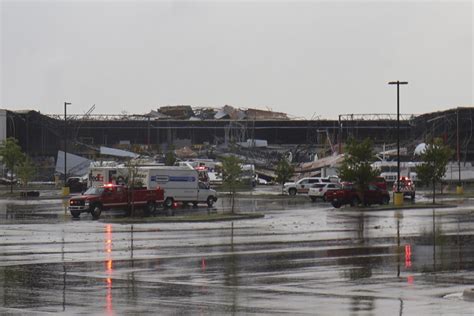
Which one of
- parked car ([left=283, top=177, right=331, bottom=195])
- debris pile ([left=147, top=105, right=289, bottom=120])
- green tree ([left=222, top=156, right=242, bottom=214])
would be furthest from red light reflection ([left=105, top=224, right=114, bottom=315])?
debris pile ([left=147, top=105, right=289, bottom=120])

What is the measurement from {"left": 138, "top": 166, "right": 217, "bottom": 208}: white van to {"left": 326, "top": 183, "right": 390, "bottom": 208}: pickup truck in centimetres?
722

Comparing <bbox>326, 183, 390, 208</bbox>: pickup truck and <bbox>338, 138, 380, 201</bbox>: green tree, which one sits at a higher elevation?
<bbox>338, 138, 380, 201</bbox>: green tree

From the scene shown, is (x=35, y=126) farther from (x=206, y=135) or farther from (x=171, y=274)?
(x=171, y=274)

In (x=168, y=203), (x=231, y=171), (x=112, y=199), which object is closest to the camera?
(x=112, y=199)

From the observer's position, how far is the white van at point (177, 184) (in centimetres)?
5738

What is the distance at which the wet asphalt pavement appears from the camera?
17.5m

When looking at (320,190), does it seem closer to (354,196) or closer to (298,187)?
(354,196)

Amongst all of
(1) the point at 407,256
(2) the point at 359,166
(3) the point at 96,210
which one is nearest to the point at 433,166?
(2) the point at 359,166

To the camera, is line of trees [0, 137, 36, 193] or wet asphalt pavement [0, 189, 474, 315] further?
line of trees [0, 137, 36, 193]

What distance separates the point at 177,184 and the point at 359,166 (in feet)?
33.7

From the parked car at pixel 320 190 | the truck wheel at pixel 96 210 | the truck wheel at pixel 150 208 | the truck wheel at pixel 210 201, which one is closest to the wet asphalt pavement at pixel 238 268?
the truck wheel at pixel 96 210

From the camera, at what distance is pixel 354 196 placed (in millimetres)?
58875

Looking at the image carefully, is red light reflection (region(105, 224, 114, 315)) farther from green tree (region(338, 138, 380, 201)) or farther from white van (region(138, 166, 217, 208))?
green tree (region(338, 138, 380, 201))

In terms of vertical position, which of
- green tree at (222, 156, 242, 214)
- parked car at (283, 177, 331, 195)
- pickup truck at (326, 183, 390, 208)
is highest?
green tree at (222, 156, 242, 214)
